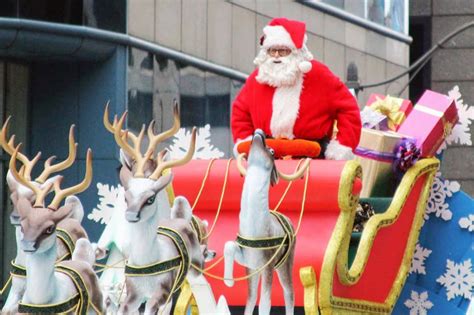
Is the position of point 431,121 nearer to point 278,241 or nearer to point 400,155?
point 400,155

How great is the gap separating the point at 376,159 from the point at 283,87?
4.15 ft

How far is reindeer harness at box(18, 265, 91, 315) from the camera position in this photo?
1013 cm

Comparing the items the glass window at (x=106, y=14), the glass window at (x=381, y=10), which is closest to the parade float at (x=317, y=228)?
the glass window at (x=106, y=14)

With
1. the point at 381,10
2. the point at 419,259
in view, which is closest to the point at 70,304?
the point at 419,259

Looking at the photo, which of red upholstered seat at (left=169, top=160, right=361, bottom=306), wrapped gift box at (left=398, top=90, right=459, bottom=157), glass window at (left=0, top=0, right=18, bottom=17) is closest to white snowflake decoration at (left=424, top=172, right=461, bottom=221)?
wrapped gift box at (left=398, top=90, right=459, bottom=157)

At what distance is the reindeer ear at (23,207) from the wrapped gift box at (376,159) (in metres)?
4.29

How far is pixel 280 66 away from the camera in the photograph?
1285cm

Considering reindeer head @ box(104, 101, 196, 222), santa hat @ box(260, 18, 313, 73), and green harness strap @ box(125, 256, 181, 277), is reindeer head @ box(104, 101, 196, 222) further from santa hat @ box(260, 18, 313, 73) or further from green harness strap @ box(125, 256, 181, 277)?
santa hat @ box(260, 18, 313, 73)

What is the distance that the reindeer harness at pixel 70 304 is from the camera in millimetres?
10133

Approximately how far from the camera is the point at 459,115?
1459 cm

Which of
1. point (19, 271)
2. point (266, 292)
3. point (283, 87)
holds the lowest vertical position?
point (266, 292)

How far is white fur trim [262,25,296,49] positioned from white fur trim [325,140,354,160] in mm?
774

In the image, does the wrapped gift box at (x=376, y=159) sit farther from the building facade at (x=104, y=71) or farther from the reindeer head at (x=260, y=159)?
the building facade at (x=104, y=71)

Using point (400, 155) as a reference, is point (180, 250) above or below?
below
